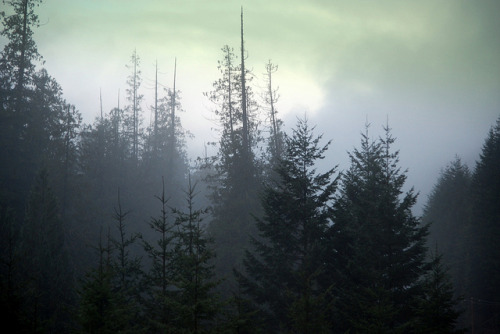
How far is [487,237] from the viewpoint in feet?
101

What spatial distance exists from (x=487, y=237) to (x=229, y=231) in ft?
87.0

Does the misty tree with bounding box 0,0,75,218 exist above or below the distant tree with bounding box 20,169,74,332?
above

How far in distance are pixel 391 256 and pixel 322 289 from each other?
4.08m

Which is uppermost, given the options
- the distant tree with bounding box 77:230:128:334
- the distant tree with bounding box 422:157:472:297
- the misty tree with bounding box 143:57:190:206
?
the misty tree with bounding box 143:57:190:206

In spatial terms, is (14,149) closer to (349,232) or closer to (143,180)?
(143,180)

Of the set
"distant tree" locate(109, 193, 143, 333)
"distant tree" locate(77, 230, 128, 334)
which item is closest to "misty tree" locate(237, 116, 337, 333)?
"distant tree" locate(109, 193, 143, 333)

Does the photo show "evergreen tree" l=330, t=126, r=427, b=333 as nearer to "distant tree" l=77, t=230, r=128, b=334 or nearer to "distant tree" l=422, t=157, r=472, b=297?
"distant tree" l=77, t=230, r=128, b=334

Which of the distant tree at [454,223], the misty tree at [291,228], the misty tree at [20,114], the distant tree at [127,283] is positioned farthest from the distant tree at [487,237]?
the misty tree at [20,114]

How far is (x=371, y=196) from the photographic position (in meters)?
16.5

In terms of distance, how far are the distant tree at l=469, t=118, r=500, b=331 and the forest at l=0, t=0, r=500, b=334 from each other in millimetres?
149

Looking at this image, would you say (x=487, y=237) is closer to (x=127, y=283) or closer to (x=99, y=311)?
(x=127, y=283)

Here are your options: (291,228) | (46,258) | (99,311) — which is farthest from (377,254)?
(46,258)

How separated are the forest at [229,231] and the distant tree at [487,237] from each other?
149 millimetres

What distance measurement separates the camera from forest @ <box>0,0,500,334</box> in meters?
11.0
